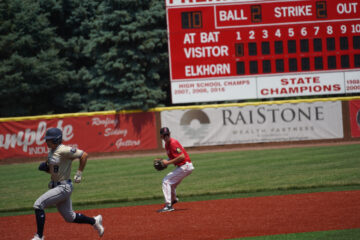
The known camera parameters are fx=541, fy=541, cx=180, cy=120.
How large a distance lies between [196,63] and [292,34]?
165 inches

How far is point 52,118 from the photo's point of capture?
86.2ft

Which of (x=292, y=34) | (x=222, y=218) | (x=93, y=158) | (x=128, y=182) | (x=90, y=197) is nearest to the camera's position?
(x=222, y=218)

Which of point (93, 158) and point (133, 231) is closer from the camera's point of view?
point (133, 231)

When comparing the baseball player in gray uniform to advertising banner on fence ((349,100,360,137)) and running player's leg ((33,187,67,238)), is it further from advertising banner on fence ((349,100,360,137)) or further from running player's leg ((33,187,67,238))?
advertising banner on fence ((349,100,360,137))

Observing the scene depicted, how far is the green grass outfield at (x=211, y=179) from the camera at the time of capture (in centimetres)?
1352

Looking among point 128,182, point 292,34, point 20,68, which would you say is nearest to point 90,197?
point 128,182

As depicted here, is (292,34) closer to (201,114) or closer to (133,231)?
(201,114)

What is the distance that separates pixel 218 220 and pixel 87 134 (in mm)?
17644

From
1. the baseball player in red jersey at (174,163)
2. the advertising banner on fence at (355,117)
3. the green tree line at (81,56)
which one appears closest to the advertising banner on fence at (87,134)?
the green tree line at (81,56)

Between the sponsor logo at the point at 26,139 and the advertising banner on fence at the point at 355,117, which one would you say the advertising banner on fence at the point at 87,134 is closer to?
the sponsor logo at the point at 26,139

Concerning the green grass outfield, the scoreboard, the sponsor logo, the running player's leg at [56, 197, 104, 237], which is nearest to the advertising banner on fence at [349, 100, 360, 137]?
the scoreboard

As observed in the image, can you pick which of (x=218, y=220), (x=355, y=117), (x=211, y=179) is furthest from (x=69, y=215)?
(x=355, y=117)

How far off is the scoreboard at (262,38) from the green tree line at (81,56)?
218 inches

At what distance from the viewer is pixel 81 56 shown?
33594 millimetres
